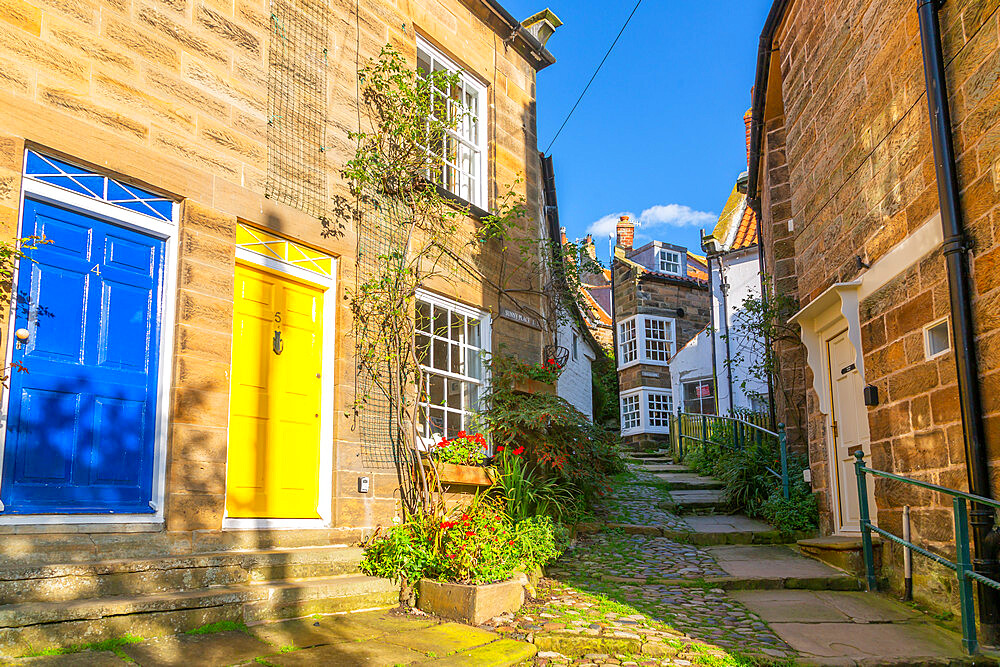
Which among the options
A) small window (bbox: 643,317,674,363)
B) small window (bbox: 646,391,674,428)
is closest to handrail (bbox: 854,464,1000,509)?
small window (bbox: 646,391,674,428)

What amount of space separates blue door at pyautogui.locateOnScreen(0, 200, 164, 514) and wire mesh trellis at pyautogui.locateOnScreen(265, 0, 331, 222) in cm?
140

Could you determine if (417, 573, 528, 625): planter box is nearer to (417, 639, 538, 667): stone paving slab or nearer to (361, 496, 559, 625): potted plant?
(361, 496, 559, 625): potted plant

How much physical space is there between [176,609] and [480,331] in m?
4.64

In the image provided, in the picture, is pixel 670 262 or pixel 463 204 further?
pixel 670 262

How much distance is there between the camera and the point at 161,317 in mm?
5113

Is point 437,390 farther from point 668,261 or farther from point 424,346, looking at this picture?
point 668,261

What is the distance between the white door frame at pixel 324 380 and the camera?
5848 millimetres

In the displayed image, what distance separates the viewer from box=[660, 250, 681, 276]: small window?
27.9 metres

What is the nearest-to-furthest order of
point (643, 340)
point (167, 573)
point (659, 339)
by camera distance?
point (167, 573) → point (643, 340) → point (659, 339)

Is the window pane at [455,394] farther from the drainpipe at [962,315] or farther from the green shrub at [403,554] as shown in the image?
the drainpipe at [962,315]

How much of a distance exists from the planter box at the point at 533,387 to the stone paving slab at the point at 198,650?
4.40 metres

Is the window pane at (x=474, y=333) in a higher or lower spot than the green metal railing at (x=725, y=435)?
higher

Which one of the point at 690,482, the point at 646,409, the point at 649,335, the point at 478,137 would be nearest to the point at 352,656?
the point at 478,137

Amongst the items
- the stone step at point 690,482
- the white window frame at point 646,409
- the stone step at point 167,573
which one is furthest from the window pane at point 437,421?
the white window frame at point 646,409
